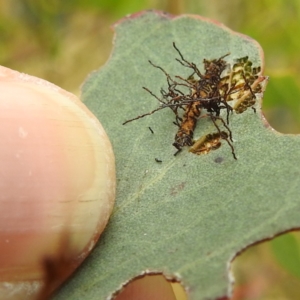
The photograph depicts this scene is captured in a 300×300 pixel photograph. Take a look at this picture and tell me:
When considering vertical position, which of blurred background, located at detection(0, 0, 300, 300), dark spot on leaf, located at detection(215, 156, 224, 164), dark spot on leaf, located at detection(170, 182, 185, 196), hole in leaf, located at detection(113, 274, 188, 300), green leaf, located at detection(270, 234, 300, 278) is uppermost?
blurred background, located at detection(0, 0, 300, 300)

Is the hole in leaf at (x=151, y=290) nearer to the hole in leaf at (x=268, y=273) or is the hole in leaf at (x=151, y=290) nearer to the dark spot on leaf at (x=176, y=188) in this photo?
the dark spot on leaf at (x=176, y=188)

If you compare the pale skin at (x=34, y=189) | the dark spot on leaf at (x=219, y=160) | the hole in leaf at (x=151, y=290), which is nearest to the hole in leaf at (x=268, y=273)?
the hole in leaf at (x=151, y=290)

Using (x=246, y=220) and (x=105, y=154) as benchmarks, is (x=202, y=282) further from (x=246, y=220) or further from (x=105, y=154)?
(x=105, y=154)

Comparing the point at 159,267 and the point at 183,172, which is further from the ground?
the point at 183,172

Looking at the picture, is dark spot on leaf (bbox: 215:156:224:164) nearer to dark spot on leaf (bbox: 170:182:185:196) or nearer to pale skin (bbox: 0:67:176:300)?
dark spot on leaf (bbox: 170:182:185:196)

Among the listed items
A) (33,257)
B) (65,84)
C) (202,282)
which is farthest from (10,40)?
(202,282)

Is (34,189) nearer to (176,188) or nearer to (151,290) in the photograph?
(176,188)

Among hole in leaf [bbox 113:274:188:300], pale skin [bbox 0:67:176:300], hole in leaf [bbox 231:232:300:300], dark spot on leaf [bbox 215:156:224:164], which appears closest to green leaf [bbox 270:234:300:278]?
hole in leaf [bbox 231:232:300:300]
